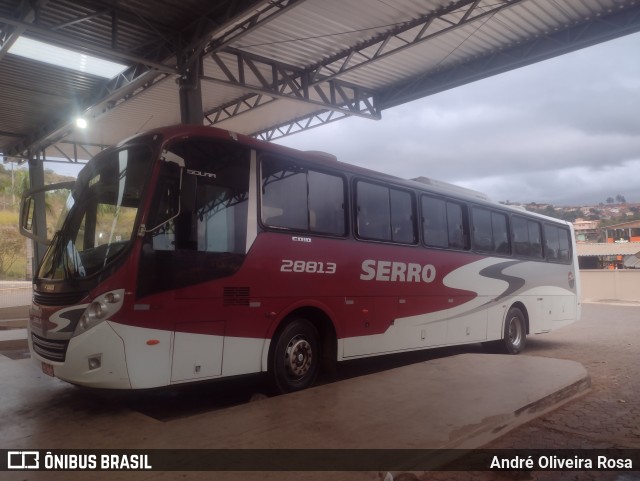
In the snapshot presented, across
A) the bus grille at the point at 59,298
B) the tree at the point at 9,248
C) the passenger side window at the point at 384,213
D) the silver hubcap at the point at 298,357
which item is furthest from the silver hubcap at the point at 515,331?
the tree at the point at 9,248

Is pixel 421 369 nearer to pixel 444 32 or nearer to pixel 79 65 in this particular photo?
pixel 444 32

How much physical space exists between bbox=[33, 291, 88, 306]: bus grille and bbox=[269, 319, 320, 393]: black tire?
7.40 ft

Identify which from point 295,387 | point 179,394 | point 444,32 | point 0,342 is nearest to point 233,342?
point 295,387

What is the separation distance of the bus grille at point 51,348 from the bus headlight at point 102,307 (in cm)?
34

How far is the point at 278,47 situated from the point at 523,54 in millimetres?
5687

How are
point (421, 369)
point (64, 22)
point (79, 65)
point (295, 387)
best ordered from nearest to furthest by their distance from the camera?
1. point (295, 387)
2. point (421, 369)
3. point (64, 22)
4. point (79, 65)

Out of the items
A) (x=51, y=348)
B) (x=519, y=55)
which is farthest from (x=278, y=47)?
(x=51, y=348)

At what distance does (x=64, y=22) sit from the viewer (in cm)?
886

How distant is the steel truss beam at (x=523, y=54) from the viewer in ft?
32.3

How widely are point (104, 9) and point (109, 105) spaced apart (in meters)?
5.08

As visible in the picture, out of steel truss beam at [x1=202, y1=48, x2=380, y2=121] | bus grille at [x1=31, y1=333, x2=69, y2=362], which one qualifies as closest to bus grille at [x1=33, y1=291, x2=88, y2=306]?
bus grille at [x1=31, y1=333, x2=69, y2=362]

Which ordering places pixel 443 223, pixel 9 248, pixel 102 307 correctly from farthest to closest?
pixel 9 248 → pixel 443 223 → pixel 102 307

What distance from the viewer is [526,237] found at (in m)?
11.2

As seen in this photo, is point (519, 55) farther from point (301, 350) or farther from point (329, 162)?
point (301, 350)
